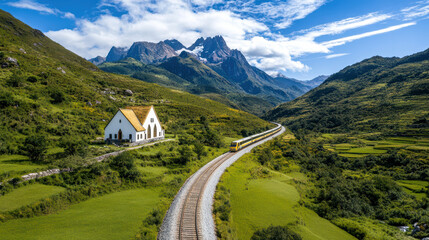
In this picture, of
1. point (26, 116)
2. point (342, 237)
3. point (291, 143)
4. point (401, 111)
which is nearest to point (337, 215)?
point (342, 237)

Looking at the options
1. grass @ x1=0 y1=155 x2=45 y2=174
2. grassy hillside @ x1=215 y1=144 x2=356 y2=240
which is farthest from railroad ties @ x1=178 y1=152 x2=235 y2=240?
grass @ x1=0 y1=155 x2=45 y2=174

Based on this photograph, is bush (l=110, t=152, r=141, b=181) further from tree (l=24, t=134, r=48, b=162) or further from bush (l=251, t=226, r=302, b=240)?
bush (l=251, t=226, r=302, b=240)

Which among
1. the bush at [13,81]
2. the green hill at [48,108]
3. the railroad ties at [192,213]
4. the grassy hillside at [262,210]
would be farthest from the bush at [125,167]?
the bush at [13,81]

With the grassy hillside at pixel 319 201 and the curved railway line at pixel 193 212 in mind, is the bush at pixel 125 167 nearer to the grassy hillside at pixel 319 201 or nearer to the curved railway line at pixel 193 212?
the curved railway line at pixel 193 212

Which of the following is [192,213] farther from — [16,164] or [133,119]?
[133,119]

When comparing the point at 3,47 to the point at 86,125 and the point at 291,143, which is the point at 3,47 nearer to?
the point at 86,125

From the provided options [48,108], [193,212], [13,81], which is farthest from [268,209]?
[13,81]
